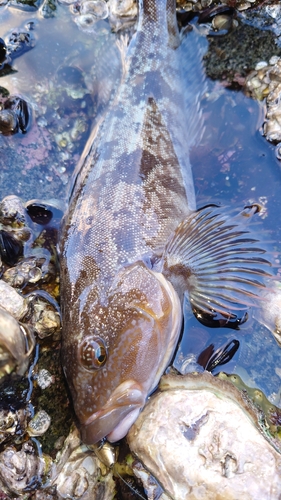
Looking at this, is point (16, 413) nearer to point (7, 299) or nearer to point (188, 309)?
point (7, 299)

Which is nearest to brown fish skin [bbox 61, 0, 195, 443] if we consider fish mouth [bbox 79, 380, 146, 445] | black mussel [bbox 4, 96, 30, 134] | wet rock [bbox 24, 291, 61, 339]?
fish mouth [bbox 79, 380, 146, 445]

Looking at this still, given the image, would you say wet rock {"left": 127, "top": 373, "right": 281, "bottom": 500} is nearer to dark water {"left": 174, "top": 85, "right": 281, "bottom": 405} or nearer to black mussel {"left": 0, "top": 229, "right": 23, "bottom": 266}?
dark water {"left": 174, "top": 85, "right": 281, "bottom": 405}

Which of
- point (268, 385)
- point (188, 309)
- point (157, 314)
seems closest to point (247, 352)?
point (268, 385)

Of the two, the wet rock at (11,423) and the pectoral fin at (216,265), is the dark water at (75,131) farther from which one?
the wet rock at (11,423)

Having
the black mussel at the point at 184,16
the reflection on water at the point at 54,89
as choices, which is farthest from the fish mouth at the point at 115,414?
the black mussel at the point at 184,16

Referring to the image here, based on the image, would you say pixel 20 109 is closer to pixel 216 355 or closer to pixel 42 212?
pixel 42 212

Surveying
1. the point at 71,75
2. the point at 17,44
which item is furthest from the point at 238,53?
the point at 17,44
